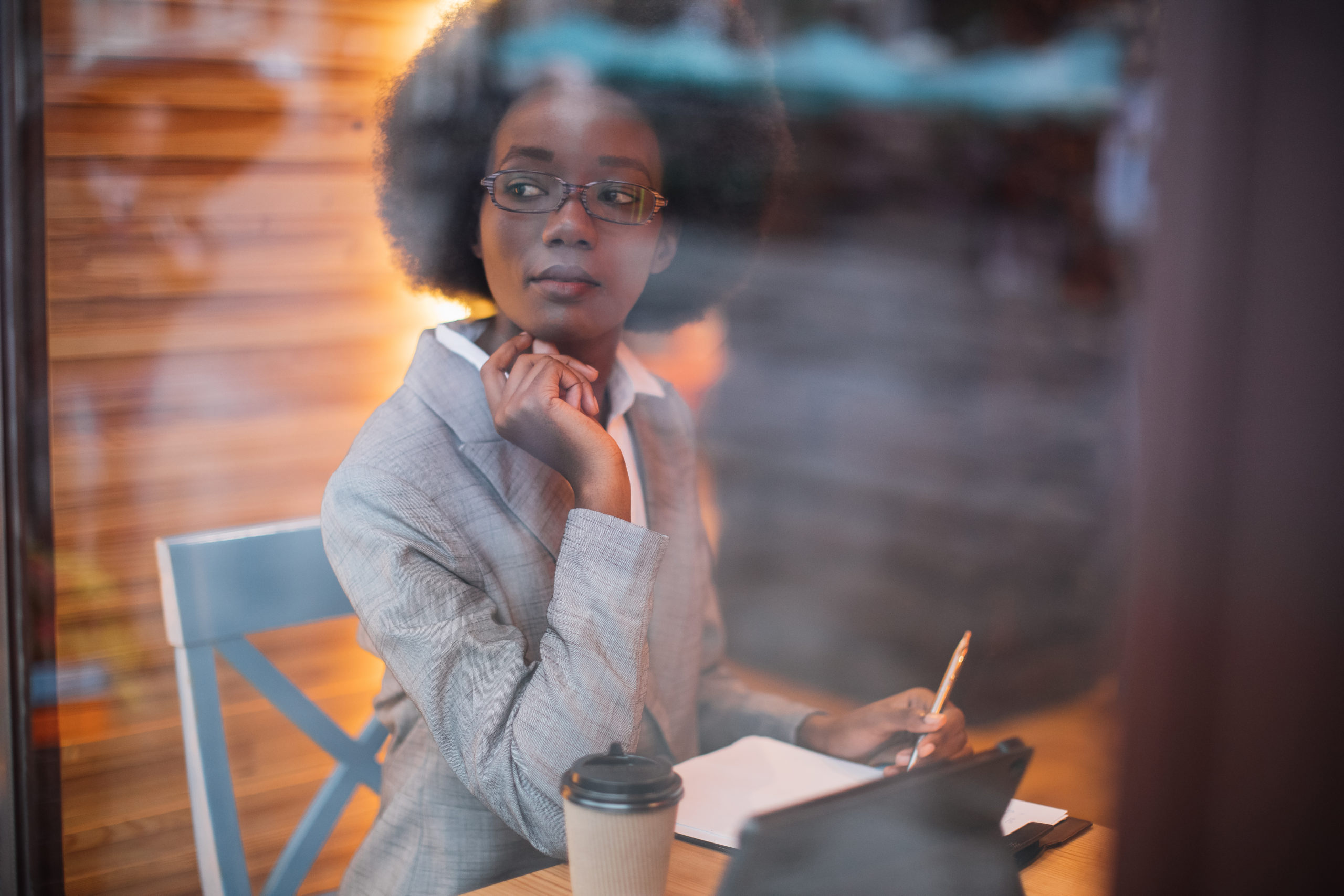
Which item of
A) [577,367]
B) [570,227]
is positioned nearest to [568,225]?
[570,227]

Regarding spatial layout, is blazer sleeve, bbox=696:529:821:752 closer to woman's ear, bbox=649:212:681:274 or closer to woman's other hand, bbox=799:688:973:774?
woman's other hand, bbox=799:688:973:774

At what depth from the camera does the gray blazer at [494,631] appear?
697 millimetres

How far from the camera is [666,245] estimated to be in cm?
92

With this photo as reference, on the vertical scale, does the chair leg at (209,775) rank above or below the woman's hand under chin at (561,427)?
below

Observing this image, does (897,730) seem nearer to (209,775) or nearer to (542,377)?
(542,377)

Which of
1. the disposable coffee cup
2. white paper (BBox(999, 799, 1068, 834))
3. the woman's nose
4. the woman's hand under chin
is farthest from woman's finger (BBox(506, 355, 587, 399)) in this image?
white paper (BBox(999, 799, 1068, 834))

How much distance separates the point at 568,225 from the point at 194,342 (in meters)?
0.73

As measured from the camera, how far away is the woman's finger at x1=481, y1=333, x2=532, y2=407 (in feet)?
2.55

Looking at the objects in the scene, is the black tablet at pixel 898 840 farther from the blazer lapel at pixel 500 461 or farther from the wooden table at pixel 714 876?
the blazer lapel at pixel 500 461

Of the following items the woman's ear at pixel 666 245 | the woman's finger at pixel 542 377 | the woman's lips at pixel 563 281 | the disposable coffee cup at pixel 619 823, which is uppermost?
the woman's ear at pixel 666 245

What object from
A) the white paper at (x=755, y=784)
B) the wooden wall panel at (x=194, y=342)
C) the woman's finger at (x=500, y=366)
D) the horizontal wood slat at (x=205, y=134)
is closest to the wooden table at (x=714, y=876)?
the white paper at (x=755, y=784)

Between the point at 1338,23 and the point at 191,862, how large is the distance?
150 cm

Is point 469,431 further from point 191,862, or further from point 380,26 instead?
point 191,862

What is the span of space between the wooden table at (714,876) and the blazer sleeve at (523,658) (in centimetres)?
7
